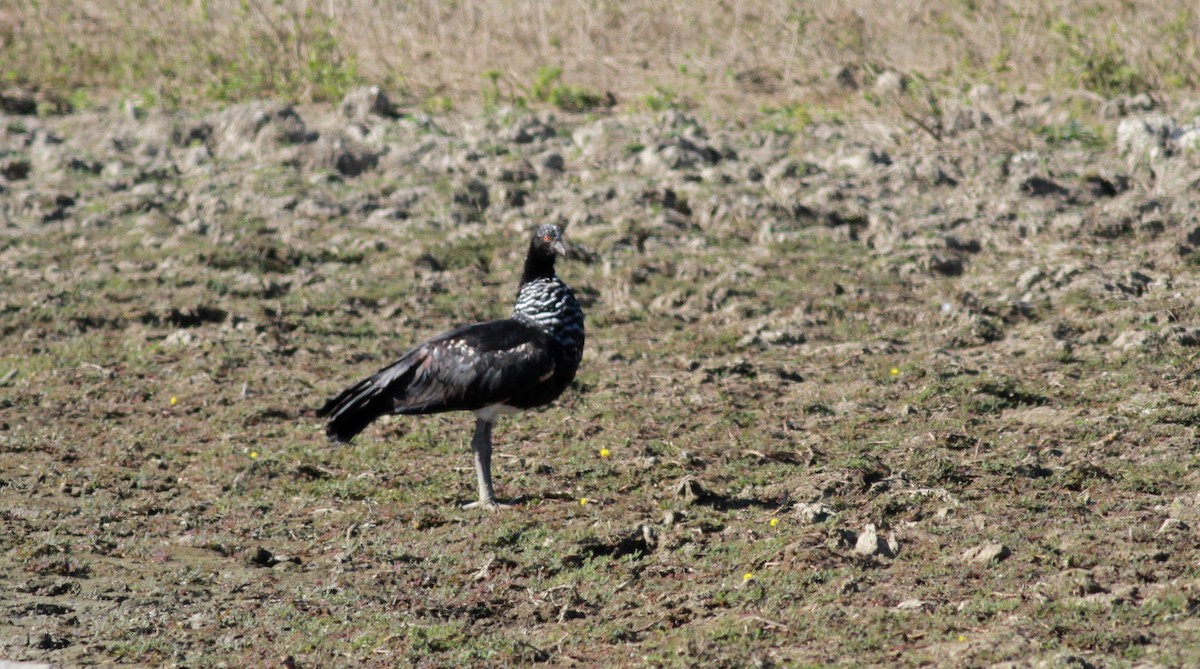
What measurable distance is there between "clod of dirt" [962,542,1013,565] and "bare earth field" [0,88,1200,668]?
0.04 meters

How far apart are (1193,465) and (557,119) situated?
385 inches

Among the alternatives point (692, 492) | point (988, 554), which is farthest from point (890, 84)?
point (988, 554)

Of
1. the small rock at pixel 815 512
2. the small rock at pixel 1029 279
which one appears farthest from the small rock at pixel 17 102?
the small rock at pixel 815 512

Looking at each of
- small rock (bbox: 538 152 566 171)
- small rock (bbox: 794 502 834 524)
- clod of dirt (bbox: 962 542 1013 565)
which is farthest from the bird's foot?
small rock (bbox: 538 152 566 171)

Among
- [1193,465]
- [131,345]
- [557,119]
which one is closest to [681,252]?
[557,119]

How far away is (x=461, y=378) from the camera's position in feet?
26.5

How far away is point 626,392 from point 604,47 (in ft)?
30.1

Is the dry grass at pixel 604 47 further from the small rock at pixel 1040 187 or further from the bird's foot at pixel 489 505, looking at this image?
the bird's foot at pixel 489 505

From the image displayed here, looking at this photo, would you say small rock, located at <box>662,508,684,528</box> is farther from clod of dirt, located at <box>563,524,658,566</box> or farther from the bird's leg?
the bird's leg

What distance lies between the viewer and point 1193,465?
7758mm

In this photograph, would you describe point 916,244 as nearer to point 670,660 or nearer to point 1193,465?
point 1193,465

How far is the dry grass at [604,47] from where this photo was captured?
1633 centimetres

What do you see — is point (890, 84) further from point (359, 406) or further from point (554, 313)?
point (359, 406)

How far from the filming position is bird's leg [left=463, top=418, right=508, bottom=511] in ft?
26.6
